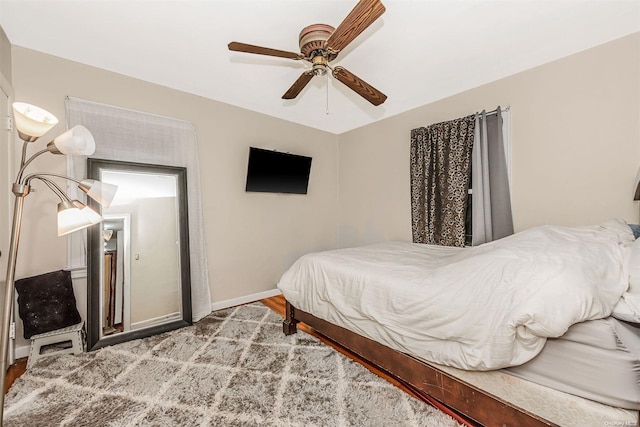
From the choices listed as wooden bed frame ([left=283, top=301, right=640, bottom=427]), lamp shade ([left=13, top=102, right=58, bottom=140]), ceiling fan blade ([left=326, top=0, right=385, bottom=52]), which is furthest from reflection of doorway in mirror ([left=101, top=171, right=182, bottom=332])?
ceiling fan blade ([left=326, top=0, right=385, bottom=52])

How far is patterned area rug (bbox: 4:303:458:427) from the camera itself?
1.45 m

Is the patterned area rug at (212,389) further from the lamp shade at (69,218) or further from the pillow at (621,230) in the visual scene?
the pillow at (621,230)

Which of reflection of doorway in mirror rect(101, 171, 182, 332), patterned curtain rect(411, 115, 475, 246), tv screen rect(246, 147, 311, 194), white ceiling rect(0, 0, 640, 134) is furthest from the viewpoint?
tv screen rect(246, 147, 311, 194)

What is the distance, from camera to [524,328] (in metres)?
1.14

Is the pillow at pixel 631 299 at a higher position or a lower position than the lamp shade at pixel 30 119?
lower

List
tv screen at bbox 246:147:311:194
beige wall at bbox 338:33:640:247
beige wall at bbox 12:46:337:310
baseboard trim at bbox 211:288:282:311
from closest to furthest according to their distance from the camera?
A: beige wall at bbox 338:33:640:247, beige wall at bbox 12:46:337:310, baseboard trim at bbox 211:288:282:311, tv screen at bbox 246:147:311:194

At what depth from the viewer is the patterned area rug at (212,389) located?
4.75ft

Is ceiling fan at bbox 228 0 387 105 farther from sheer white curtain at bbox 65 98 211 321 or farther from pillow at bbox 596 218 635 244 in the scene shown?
pillow at bbox 596 218 635 244

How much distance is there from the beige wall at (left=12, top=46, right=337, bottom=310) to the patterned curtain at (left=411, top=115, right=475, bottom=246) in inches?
59.1

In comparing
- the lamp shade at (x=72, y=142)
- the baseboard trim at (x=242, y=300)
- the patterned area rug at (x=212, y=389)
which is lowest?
the patterned area rug at (x=212, y=389)

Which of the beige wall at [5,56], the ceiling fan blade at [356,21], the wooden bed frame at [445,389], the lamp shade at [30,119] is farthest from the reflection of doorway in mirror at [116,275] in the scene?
the ceiling fan blade at [356,21]

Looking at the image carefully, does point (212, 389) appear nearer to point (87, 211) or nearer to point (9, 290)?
point (9, 290)

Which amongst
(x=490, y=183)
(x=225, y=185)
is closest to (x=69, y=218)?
(x=225, y=185)

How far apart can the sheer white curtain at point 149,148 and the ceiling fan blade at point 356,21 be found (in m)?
1.98
